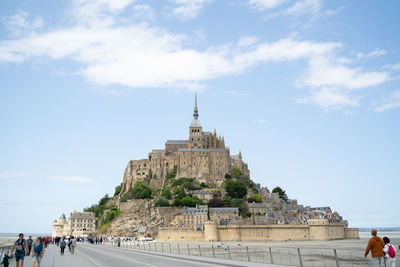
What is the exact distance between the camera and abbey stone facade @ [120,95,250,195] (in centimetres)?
9712

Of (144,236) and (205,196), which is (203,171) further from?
(144,236)

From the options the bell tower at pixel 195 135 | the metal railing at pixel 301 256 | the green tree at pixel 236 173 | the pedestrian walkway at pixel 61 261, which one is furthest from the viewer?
the bell tower at pixel 195 135

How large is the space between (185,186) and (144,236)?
754 inches

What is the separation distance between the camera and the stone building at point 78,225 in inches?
3679

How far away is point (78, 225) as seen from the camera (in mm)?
94000

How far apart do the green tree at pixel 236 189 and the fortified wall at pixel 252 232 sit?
17.5 metres

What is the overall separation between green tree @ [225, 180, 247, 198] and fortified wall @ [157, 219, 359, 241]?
57.4ft

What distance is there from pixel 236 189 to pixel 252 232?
18.0 metres

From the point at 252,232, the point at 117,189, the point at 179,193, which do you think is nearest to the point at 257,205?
the point at 252,232

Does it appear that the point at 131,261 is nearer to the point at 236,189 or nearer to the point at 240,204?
the point at 240,204

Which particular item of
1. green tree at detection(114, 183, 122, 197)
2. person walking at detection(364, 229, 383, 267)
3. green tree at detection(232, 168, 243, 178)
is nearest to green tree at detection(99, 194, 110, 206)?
green tree at detection(114, 183, 122, 197)

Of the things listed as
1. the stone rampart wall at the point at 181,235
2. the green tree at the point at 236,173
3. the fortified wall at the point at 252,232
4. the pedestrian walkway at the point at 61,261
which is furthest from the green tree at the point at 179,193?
the pedestrian walkway at the point at 61,261

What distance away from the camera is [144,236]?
74.5 m

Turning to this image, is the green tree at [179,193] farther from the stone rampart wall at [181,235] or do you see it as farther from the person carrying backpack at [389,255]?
the person carrying backpack at [389,255]
